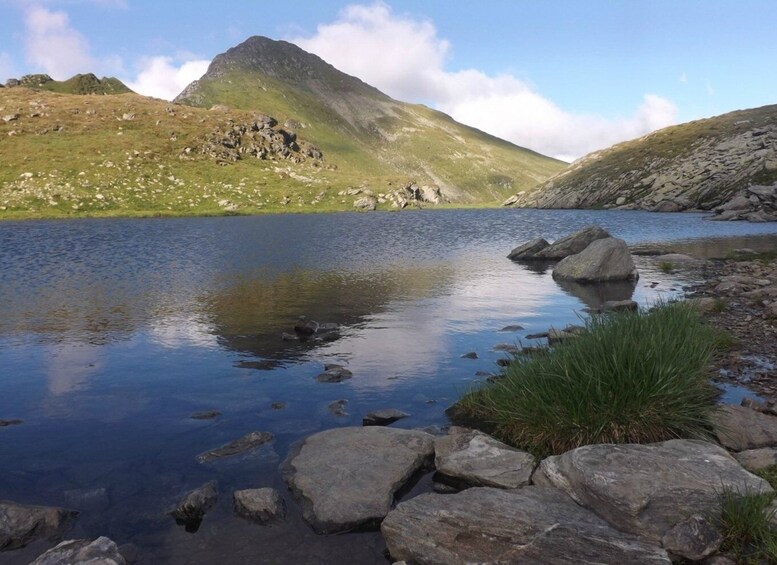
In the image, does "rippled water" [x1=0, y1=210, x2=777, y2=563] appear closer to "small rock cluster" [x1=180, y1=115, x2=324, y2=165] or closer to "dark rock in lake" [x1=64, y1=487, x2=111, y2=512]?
"dark rock in lake" [x1=64, y1=487, x2=111, y2=512]

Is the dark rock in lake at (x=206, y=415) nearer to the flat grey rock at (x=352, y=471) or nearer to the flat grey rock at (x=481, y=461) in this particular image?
the flat grey rock at (x=352, y=471)

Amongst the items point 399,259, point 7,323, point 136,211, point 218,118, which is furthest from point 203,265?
point 218,118

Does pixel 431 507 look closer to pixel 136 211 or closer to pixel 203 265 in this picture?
pixel 203 265

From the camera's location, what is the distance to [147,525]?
28.8 feet

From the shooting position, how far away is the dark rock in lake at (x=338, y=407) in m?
13.5

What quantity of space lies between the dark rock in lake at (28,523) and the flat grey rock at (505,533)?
5153mm

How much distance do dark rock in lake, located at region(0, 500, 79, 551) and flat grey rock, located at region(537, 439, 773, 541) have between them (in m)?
7.79

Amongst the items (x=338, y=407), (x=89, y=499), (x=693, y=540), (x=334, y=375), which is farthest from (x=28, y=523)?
(x=693, y=540)

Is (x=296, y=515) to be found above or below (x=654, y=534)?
below

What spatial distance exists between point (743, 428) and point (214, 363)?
14.5 meters

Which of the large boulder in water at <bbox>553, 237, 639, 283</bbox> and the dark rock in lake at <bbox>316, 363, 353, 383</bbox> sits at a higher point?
the large boulder in water at <bbox>553, 237, 639, 283</bbox>

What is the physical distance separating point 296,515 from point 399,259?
39.3m

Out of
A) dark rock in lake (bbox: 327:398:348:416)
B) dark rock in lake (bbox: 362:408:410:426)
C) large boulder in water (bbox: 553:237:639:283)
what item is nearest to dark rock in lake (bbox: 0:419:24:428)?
dark rock in lake (bbox: 327:398:348:416)

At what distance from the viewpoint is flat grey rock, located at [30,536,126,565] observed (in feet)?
23.8
